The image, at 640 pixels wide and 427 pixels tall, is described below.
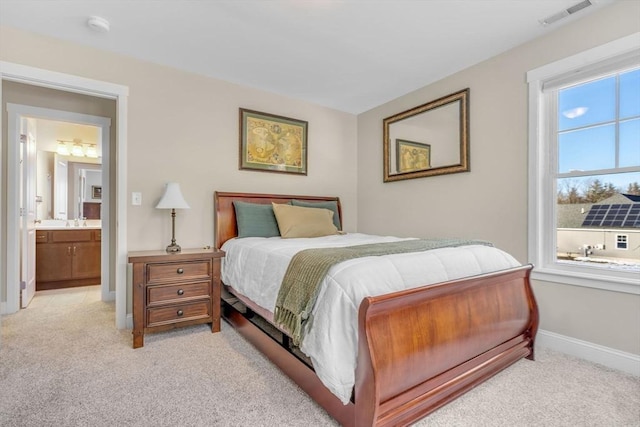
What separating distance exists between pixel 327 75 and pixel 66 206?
14.1 ft

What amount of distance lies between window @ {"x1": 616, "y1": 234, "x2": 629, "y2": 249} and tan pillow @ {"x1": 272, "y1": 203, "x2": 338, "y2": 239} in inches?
87.8

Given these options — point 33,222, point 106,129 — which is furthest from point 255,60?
point 33,222

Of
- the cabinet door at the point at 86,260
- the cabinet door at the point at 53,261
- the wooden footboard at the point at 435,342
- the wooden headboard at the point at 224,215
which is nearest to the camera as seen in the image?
the wooden footboard at the point at 435,342

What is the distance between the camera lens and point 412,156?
3518mm

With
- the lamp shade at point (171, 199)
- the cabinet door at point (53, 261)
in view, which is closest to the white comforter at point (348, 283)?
the lamp shade at point (171, 199)

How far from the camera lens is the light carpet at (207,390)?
1.52 m

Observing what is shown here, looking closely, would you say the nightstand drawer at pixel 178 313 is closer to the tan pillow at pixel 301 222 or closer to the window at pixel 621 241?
the tan pillow at pixel 301 222

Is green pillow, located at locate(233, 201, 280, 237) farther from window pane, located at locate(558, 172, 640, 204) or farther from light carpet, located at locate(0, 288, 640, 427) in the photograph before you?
window pane, located at locate(558, 172, 640, 204)

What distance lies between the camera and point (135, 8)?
7.04 ft

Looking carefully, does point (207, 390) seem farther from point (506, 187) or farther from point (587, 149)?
point (587, 149)

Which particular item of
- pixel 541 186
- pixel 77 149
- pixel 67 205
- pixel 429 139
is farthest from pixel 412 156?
pixel 67 205

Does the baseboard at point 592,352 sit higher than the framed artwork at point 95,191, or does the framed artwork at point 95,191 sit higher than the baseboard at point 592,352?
the framed artwork at point 95,191

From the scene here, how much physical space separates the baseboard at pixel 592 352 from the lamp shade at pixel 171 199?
3.12 m

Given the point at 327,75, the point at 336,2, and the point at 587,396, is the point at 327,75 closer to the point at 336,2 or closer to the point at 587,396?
the point at 336,2
